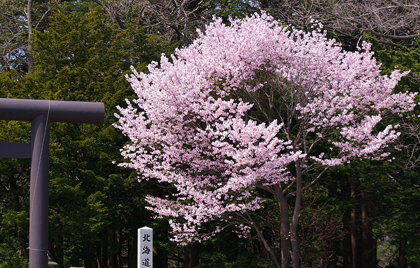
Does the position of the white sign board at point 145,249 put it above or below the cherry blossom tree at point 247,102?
below

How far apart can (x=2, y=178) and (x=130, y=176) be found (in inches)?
157

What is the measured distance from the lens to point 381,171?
16.2 m

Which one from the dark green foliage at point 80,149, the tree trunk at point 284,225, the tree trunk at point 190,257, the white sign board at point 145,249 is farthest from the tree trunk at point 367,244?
the white sign board at point 145,249

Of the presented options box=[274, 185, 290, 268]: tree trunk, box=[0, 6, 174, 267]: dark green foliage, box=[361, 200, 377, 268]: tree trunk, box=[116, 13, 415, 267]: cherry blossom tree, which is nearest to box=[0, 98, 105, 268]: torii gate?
box=[116, 13, 415, 267]: cherry blossom tree

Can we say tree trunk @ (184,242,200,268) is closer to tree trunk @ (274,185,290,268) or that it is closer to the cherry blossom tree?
the cherry blossom tree

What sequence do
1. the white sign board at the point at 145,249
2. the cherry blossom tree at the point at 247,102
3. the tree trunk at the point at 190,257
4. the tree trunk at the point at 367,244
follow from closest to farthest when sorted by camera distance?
the white sign board at the point at 145,249 → the cherry blossom tree at the point at 247,102 → the tree trunk at the point at 190,257 → the tree trunk at the point at 367,244

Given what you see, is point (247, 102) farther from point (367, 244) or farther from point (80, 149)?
point (367, 244)

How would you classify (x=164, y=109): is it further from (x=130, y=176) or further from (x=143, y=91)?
(x=130, y=176)

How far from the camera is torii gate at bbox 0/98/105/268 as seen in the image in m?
3.88

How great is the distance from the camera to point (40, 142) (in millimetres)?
4027

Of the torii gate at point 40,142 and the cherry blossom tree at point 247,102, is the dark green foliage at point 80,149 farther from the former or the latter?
the torii gate at point 40,142

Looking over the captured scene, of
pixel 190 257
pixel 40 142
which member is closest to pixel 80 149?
pixel 190 257

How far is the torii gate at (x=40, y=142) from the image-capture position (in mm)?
3877

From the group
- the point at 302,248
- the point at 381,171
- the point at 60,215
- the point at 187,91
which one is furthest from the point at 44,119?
the point at 381,171
